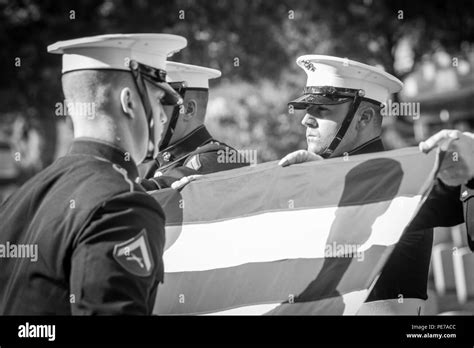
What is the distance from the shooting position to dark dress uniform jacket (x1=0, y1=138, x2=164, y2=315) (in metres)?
2.27

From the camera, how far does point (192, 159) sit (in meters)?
4.39

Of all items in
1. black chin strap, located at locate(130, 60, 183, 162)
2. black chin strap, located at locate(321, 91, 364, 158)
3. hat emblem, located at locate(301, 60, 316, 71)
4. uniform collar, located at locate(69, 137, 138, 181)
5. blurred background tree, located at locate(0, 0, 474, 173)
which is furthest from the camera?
blurred background tree, located at locate(0, 0, 474, 173)

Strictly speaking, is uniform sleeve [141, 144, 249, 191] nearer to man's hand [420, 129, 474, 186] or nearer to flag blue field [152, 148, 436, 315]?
flag blue field [152, 148, 436, 315]

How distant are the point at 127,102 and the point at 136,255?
0.54 m

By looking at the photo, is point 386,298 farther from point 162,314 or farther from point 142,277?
point 142,277

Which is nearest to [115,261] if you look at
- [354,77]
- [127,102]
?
[127,102]

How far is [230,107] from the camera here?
11875 mm

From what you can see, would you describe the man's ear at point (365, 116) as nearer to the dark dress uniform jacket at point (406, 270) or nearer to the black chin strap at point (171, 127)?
the dark dress uniform jacket at point (406, 270)

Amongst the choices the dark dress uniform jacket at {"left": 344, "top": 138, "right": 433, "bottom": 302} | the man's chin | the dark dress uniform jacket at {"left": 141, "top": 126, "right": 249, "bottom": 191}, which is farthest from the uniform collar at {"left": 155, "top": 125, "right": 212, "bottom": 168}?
the dark dress uniform jacket at {"left": 344, "top": 138, "right": 433, "bottom": 302}

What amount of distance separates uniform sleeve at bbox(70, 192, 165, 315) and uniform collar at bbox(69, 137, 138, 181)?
0.22 meters

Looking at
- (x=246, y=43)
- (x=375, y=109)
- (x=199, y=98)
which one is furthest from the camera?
(x=246, y=43)

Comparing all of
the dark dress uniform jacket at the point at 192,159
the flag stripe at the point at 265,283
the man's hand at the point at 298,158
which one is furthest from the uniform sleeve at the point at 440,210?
the dark dress uniform jacket at the point at 192,159

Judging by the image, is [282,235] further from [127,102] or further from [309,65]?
[127,102]

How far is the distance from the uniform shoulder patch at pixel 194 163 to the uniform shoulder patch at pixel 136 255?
1.97m
